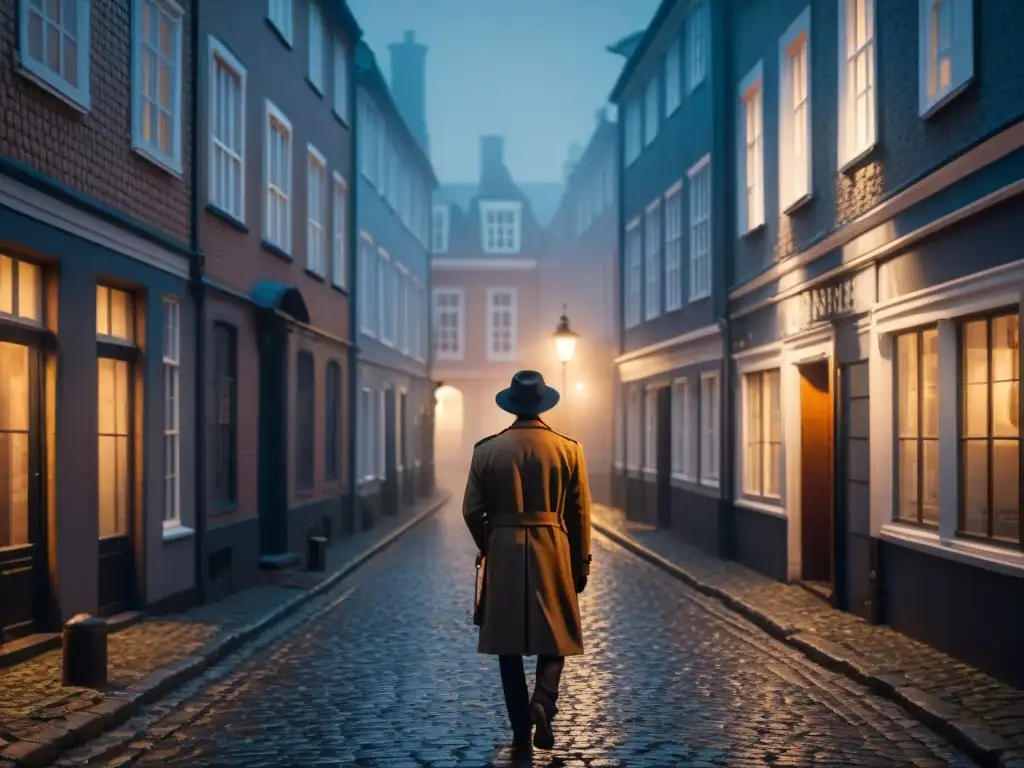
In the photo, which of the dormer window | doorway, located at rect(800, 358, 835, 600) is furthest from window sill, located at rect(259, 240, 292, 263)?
the dormer window

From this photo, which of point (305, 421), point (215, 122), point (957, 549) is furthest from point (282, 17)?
point (957, 549)

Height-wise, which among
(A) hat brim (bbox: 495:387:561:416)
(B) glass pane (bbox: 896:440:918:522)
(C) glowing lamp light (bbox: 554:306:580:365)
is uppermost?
(C) glowing lamp light (bbox: 554:306:580:365)

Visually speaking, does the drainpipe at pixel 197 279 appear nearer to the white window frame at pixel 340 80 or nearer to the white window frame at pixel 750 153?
the white window frame at pixel 750 153

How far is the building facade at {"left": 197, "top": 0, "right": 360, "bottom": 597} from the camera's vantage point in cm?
1537

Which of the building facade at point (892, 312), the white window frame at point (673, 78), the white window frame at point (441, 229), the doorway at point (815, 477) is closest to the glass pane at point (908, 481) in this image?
the building facade at point (892, 312)

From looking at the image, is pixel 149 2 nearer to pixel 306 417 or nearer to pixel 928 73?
pixel 928 73

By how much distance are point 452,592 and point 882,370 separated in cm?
581

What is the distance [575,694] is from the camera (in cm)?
924

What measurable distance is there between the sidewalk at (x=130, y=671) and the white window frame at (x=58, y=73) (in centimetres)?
417

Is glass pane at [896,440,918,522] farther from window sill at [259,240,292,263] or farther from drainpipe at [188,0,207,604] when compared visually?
window sill at [259,240,292,263]

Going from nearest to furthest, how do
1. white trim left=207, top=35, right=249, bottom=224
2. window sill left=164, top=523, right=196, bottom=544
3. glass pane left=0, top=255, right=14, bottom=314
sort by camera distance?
glass pane left=0, top=255, right=14, bottom=314 → window sill left=164, top=523, right=196, bottom=544 → white trim left=207, top=35, right=249, bottom=224

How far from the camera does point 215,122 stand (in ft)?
50.7

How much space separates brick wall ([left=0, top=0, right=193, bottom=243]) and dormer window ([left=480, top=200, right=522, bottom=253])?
40817 millimetres

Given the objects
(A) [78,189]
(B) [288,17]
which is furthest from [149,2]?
(B) [288,17]
